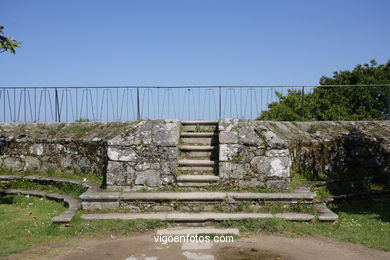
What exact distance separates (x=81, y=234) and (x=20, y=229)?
1133mm

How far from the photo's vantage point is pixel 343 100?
59.1 feet

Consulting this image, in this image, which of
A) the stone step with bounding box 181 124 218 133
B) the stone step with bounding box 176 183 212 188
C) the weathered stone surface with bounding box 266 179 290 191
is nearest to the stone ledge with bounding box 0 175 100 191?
the stone step with bounding box 176 183 212 188

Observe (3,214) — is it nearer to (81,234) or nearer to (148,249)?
(81,234)

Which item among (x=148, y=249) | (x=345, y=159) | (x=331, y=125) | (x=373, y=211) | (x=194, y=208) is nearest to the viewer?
→ (x=148, y=249)

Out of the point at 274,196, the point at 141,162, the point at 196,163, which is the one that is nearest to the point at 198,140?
the point at 196,163

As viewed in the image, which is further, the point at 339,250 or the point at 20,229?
the point at 20,229

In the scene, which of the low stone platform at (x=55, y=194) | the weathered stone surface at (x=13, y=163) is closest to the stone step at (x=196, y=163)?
the low stone platform at (x=55, y=194)

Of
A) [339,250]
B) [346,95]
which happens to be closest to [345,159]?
[339,250]

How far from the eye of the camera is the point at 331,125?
8.88 metres

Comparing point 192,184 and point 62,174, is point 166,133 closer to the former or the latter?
point 192,184

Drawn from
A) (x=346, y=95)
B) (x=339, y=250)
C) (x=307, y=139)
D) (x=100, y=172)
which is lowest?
(x=339, y=250)

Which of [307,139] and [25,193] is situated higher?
[307,139]

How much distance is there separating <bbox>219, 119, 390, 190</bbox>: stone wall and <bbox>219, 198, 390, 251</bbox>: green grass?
3.80 feet

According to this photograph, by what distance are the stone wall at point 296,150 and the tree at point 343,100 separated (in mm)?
5735
